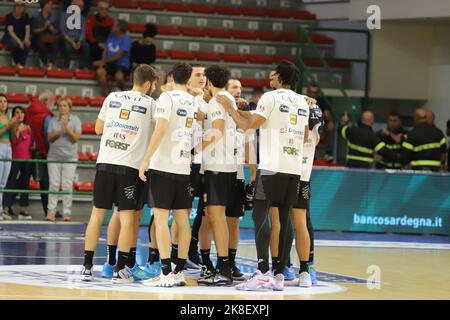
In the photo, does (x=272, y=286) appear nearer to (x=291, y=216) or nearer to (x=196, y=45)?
(x=291, y=216)

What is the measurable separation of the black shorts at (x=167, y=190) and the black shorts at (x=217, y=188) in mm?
341

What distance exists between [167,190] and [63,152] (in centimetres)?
734

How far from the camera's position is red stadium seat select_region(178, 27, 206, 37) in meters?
22.2

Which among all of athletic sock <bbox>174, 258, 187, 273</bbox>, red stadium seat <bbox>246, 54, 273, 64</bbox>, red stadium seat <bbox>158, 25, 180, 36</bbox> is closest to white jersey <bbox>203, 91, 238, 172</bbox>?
athletic sock <bbox>174, 258, 187, 273</bbox>

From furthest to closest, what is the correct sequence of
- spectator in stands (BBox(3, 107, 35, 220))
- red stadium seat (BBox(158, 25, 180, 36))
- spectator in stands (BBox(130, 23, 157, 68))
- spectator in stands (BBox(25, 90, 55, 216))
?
red stadium seat (BBox(158, 25, 180, 36)), spectator in stands (BBox(130, 23, 157, 68)), spectator in stands (BBox(25, 90, 55, 216)), spectator in stands (BBox(3, 107, 35, 220))

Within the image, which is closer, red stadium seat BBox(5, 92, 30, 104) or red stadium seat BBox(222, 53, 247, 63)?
red stadium seat BBox(5, 92, 30, 104)

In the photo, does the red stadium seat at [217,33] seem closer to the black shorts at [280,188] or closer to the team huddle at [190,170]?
the team huddle at [190,170]

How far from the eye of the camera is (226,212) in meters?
10.5

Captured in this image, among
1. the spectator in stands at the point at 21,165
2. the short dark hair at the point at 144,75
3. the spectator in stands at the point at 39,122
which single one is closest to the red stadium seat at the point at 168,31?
the spectator in stands at the point at 39,122

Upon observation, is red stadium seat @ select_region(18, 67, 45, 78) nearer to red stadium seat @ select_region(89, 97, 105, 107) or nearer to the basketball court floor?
red stadium seat @ select_region(89, 97, 105, 107)

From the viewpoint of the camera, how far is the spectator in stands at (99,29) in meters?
20.0

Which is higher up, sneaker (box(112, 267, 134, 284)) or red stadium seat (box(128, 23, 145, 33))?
red stadium seat (box(128, 23, 145, 33))

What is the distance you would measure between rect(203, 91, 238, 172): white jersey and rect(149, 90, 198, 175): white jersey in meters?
0.28

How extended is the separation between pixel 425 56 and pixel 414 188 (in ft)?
19.5
